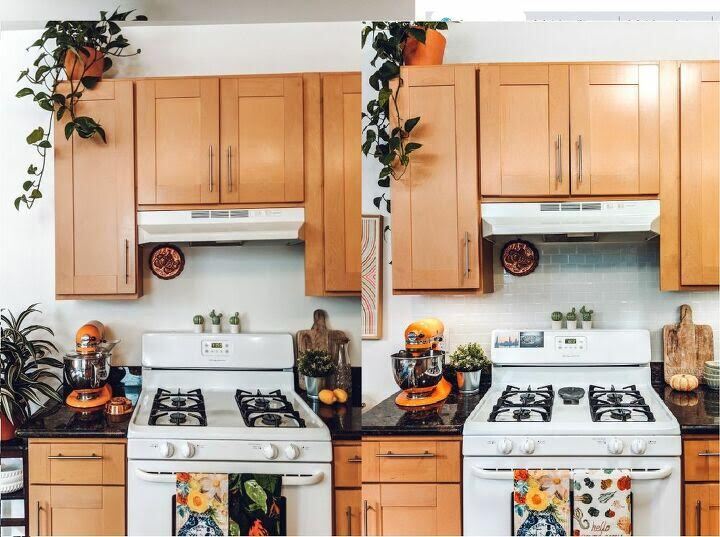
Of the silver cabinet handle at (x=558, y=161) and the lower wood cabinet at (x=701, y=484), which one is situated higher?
the silver cabinet handle at (x=558, y=161)

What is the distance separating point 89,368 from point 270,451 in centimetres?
44

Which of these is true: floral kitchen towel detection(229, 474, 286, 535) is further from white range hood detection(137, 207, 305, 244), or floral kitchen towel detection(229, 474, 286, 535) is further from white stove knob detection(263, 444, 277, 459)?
white range hood detection(137, 207, 305, 244)

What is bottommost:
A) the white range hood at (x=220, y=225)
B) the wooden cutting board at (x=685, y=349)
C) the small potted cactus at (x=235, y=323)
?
the wooden cutting board at (x=685, y=349)

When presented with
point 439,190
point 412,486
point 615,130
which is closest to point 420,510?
point 412,486

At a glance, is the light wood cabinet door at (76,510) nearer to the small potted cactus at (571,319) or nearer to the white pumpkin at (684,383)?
the small potted cactus at (571,319)

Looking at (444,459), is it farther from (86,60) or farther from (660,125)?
(86,60)

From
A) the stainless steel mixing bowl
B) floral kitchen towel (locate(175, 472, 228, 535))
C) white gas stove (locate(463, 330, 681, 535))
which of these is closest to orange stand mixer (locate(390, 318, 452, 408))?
→ the stainless steel mixing bowl

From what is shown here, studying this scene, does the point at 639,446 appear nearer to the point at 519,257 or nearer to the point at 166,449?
the point at 519,257

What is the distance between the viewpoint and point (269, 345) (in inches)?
61.2

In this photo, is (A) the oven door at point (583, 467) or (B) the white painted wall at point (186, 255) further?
(B) the white painted wall at point (186, 255)

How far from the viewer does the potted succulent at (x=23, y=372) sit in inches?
59.8

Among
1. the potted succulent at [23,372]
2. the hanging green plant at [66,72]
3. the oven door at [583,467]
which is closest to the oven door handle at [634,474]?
the oven door at [583,467]

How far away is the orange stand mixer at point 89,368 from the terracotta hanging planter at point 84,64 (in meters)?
0.55

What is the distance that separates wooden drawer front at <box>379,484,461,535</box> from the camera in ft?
4.88
